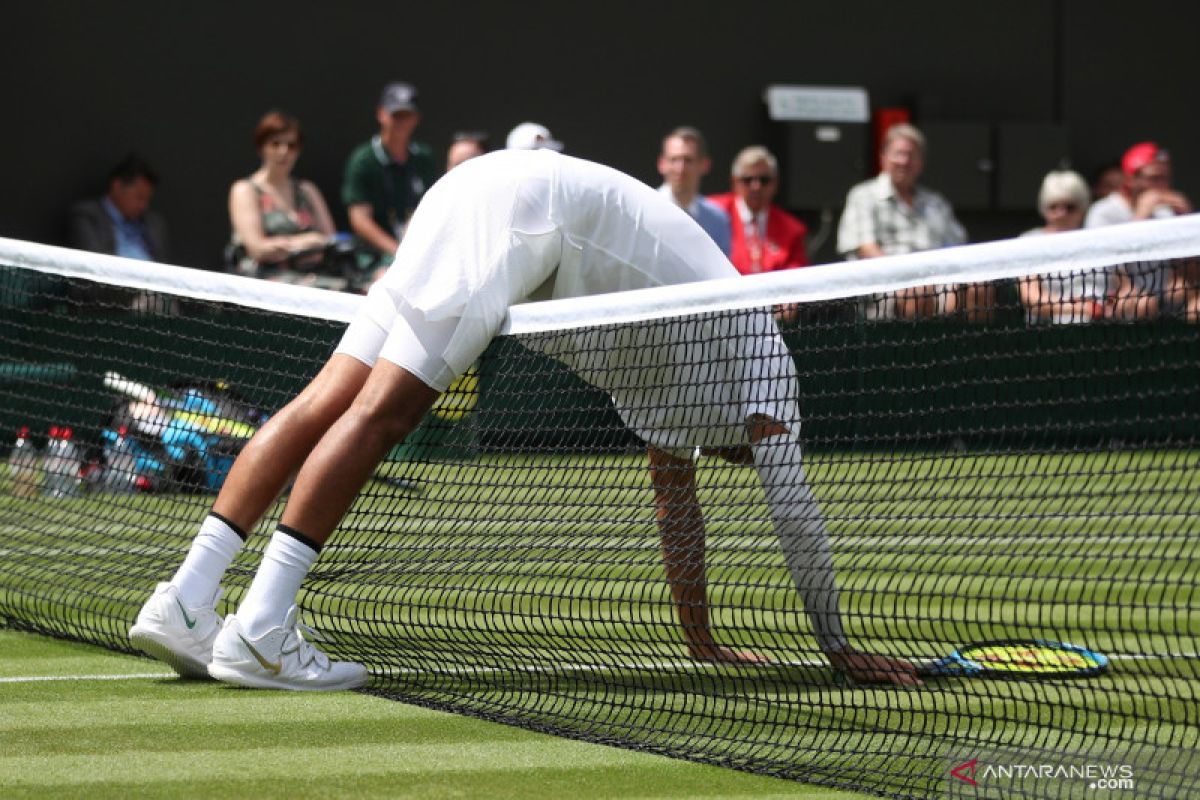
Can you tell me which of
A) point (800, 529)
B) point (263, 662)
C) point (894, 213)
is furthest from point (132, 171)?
point (800, 529)

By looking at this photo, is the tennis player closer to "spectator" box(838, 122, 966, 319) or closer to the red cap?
"spectator" box(838, 122, 966, 319)

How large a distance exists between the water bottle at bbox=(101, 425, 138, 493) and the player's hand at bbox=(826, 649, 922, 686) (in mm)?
2902

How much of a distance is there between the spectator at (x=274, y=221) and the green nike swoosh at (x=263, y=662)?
667 cm

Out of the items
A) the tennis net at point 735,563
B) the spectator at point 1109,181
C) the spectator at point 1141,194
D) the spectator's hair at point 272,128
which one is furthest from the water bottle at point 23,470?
the spectator at point 1109,181

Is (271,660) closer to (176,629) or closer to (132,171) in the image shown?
(176,629)

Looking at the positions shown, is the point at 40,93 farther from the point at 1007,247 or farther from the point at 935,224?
the point at 1007,247

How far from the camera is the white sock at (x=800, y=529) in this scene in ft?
15.2

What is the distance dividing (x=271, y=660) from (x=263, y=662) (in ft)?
0.06

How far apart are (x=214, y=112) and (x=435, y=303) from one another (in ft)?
31.4

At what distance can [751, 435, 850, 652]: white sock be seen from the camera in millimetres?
4629

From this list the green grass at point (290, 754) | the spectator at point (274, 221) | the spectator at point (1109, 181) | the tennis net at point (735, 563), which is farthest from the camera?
the spectator at point (1109, 181)

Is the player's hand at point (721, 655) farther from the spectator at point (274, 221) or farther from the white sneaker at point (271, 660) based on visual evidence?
the spectator at point (274, 221)

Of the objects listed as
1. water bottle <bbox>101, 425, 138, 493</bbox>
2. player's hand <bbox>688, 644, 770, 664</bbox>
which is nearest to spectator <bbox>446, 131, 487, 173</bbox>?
water bottle <bbox>101, 425, 138, 493</bbox>

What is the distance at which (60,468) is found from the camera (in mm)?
7848
